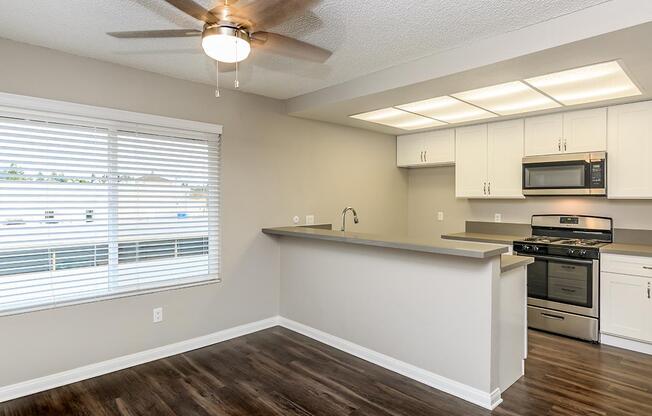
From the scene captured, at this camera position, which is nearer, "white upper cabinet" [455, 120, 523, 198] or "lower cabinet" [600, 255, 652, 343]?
"lower cabinet" [600, 255, 652, 343]

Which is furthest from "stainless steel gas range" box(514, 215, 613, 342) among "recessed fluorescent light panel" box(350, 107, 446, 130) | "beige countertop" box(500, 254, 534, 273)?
"recessed fluorescent light panel" box(350, 107, 446, 130)

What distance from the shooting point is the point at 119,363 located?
10.3 ft

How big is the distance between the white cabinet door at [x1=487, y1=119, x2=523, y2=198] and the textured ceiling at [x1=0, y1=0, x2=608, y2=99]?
2.02m

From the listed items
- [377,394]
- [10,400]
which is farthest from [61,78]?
[377,394]

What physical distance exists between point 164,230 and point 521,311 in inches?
118

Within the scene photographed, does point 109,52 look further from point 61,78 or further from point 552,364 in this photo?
point 552,364

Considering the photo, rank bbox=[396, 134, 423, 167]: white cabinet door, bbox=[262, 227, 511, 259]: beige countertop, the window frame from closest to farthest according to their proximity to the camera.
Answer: bbox=[262, 227, 511, 259]: beige countertop < the window frame < bbox=[396, 134, 423, 167]: white cabinet door

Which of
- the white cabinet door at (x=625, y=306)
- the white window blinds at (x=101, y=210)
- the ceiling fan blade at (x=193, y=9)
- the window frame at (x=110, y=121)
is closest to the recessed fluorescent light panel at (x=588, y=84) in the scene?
the white cabinet door at (x=625, y=306)

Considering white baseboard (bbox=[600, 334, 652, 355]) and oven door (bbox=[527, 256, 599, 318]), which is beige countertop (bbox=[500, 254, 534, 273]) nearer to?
oven door (bbox=[527, 256, 599, 318])

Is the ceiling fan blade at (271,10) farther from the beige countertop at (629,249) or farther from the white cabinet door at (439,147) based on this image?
the white cabinet door at (439,147)

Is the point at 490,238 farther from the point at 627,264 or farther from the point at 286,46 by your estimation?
the point at 286,46

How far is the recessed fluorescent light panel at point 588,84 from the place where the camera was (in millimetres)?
2902

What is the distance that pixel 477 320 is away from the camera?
262cm

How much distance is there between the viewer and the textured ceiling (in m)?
2.17
